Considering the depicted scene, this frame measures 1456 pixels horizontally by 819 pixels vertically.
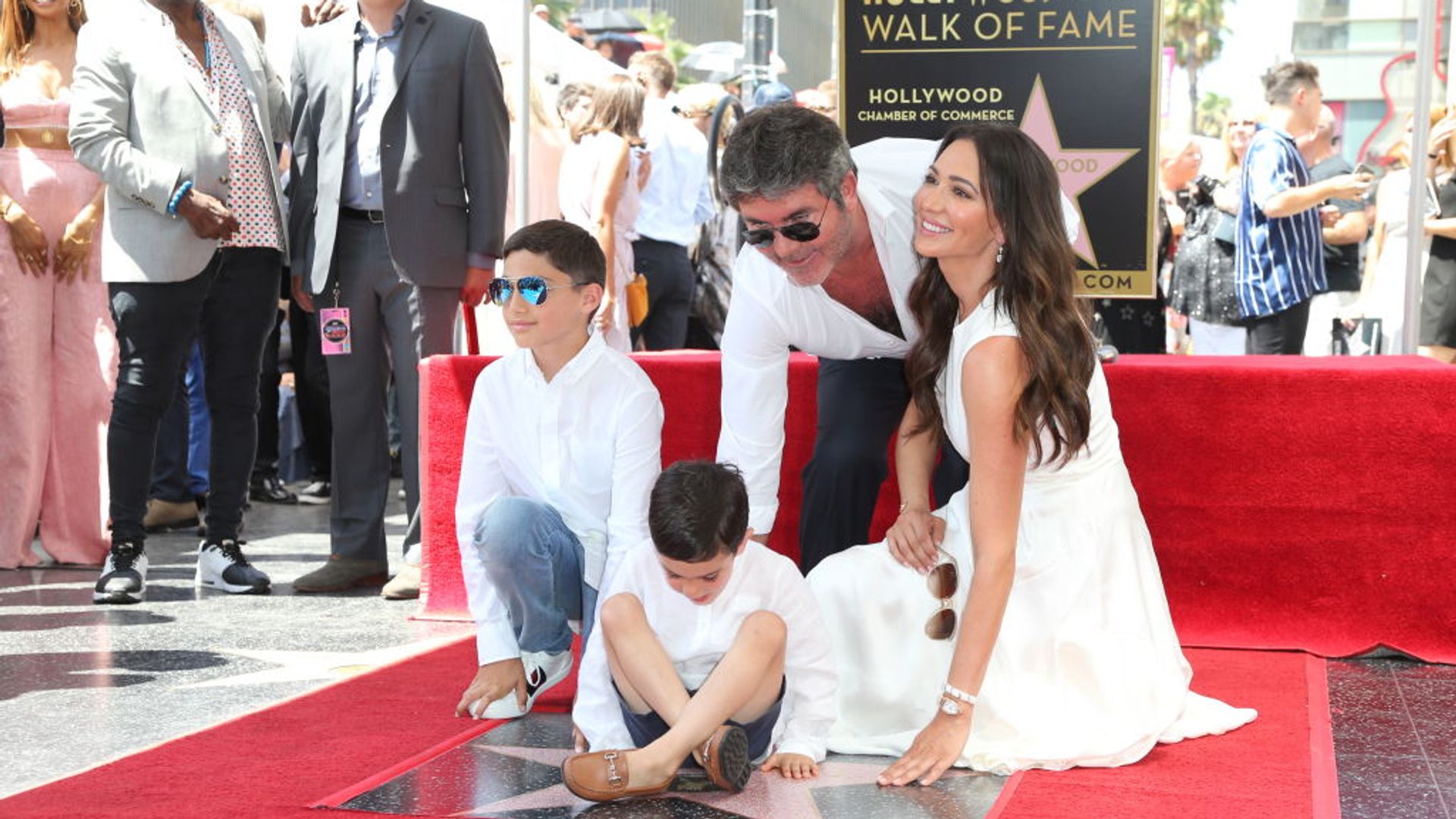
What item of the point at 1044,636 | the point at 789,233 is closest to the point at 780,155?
the point at 789,233

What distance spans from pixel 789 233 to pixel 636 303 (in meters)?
3.88

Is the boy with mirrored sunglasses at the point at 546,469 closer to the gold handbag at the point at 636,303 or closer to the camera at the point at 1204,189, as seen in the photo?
the gold handbag at the point at 636,303

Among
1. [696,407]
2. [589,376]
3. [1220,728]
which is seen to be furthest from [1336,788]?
[696,407]

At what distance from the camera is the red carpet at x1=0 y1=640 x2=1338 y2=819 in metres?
2.84

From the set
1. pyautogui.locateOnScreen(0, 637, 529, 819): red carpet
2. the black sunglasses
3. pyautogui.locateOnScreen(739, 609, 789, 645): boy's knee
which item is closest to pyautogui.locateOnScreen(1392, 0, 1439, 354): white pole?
the black sunglasses

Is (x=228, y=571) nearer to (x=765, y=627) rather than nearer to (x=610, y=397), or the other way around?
(x=610, y=397)

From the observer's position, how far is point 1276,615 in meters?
4.18

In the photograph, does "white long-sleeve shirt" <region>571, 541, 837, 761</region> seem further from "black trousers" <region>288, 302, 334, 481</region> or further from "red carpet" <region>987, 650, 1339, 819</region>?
"black trousers" <region>288, 302, 334, 481</region>

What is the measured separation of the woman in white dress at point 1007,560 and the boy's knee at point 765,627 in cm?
32

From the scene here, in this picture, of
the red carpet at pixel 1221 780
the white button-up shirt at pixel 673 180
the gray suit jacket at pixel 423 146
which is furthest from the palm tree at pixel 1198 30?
the red carpet at pixel 1221 780

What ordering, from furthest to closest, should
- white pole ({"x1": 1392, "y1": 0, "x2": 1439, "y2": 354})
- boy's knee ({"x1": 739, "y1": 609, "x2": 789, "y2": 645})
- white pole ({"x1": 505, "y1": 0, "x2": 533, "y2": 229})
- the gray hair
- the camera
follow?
the camera → white pole ({"x1": 505, "y1": 0, "x2": 533, "y2": 229}) → white pole ({"x1": 1392, "y1": 0, "x2": 1439, "y2": 354}) → the gray hair → boy's knee ({"x1": 739, "y1": 609, "x2": 789, "y2": 645})

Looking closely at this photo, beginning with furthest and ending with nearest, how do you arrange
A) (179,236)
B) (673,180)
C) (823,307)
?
(673,180) → (179,236) → (823,307)

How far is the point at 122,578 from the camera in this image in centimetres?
489

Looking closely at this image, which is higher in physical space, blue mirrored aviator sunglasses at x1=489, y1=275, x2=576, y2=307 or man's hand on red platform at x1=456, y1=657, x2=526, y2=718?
blue mirrored aviator sunglasses at x1=489, y1=275, x2=576, y2=307
